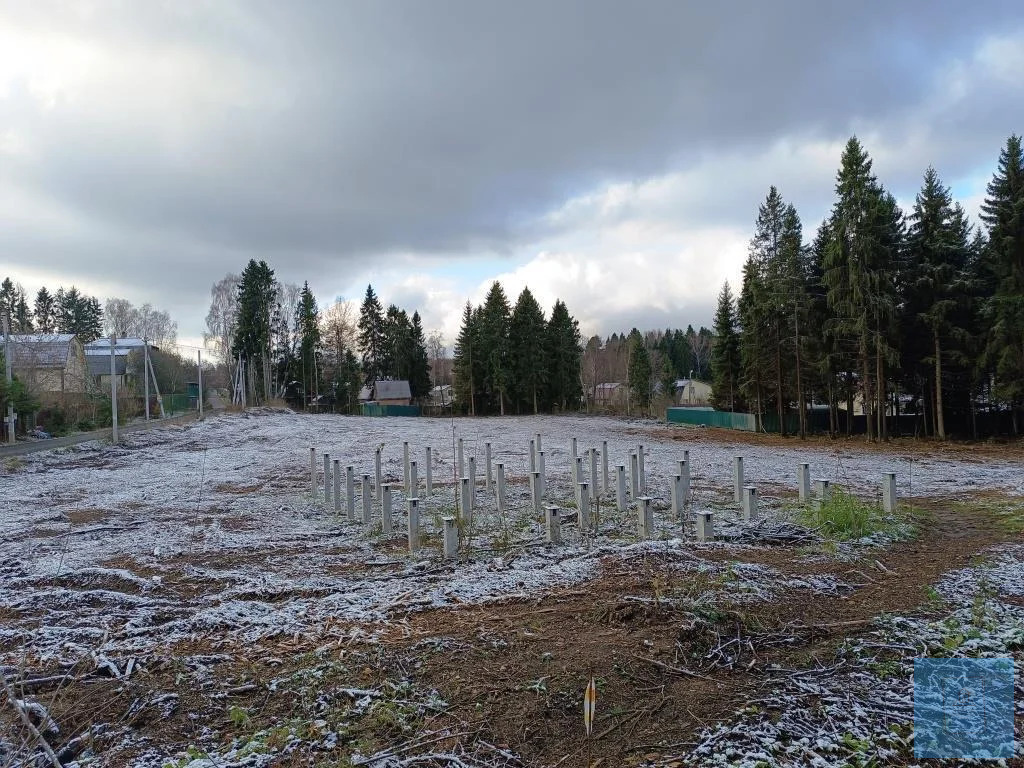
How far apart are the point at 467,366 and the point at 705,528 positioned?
4881 cm

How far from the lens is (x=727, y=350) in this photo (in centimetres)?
3794

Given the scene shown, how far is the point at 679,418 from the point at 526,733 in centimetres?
3996

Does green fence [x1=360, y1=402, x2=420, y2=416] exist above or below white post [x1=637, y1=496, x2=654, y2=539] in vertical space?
above

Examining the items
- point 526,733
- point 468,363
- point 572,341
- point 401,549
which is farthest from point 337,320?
point 526,733

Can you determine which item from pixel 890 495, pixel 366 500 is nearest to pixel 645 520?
pixel 890 495

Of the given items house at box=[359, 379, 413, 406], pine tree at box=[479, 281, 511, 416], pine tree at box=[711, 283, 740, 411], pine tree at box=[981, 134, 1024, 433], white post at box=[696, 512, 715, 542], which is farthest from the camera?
house at box=[359, 379, 413, 406]

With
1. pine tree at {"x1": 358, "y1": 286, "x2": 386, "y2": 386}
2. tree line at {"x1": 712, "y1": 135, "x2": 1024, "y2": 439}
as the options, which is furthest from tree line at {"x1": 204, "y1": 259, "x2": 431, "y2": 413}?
tree line at {"x1": 712, "y1": 135, "x2": 1024, "y2": 439}

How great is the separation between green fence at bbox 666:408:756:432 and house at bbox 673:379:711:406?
32.3 metres

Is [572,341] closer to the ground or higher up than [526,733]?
higher up

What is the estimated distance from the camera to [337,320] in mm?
66312

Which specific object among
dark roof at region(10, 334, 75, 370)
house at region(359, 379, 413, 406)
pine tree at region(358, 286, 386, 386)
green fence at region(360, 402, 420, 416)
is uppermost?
pine tree at region(358, 286, 386, 386)

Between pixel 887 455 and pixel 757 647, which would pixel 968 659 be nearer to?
pixel 757 647

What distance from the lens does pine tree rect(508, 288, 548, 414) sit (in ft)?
179

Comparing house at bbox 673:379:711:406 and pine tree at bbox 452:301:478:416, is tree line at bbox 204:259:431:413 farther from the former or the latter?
house at bbox 673:379:711:406
